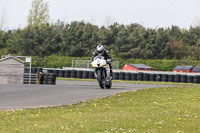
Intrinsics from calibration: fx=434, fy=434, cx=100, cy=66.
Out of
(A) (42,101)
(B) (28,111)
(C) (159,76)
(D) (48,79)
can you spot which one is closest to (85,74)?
(C) (159,76)

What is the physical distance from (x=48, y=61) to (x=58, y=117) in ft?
203

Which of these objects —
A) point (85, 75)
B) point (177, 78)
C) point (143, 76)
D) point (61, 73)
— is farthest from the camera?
point (61, 73)

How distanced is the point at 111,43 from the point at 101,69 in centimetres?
6213

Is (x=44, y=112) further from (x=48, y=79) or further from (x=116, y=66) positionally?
(x=116, y=66)

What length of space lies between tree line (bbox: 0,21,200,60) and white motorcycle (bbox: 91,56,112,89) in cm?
5296

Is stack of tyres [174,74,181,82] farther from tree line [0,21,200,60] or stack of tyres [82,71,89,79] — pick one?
tree line [0,21,200,60]

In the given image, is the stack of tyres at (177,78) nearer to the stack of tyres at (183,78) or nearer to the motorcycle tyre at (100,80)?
the stack of tyres at (183,78)

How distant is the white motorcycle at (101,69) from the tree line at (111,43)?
174 feet

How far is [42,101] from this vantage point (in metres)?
14.1

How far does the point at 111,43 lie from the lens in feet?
268

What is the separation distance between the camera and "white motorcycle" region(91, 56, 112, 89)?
1959cm

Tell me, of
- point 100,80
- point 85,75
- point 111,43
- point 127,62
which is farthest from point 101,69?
point 111,43

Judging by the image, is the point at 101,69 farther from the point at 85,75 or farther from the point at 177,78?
the point at 85,75

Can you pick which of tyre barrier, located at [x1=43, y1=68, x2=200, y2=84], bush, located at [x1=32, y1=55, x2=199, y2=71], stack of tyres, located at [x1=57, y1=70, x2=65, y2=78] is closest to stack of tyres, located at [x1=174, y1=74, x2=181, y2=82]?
tyre barrier, located at [x1=43, y1=68, x2=200, y2=84]
